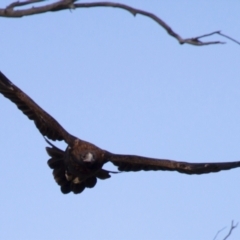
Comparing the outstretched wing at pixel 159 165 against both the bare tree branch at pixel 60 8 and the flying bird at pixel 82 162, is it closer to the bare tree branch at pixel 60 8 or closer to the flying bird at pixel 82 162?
the flying bird at pixel 82 162

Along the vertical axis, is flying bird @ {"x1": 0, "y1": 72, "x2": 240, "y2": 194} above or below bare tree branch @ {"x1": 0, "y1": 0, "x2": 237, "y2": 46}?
above

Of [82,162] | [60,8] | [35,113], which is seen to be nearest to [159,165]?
[82,162]

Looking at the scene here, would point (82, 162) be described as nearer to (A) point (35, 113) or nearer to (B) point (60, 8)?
(A) point (35, 113)

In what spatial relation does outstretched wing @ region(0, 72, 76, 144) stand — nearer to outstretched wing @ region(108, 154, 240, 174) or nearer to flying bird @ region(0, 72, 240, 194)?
flying bird @ region(0, 72, 240, 194)

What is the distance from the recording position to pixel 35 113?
8859 mm

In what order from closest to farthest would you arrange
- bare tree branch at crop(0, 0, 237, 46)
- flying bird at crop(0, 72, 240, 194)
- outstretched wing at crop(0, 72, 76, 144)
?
bare tree branch at crop(0, 0, 237, 46), flying bird at crop(0, 72, 240, 194), outstretched wing at crop(0, 72, 76, 144)

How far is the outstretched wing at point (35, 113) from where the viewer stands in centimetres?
877

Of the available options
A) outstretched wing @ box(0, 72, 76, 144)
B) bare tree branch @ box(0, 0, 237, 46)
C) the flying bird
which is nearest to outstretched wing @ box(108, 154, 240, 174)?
the flying bird

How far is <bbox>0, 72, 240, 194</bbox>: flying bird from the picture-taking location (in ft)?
28.3

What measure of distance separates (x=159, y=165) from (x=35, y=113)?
72.2 inches

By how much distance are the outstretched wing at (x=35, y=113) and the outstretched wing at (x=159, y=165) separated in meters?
0.72

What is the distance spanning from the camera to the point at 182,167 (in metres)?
8.89

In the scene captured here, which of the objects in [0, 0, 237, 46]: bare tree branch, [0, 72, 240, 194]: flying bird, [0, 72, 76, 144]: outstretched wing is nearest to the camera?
[0, 0, 237, 46]: bare tree branch

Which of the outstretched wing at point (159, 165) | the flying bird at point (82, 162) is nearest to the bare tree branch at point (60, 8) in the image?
the flying bird at point (82, 162)
